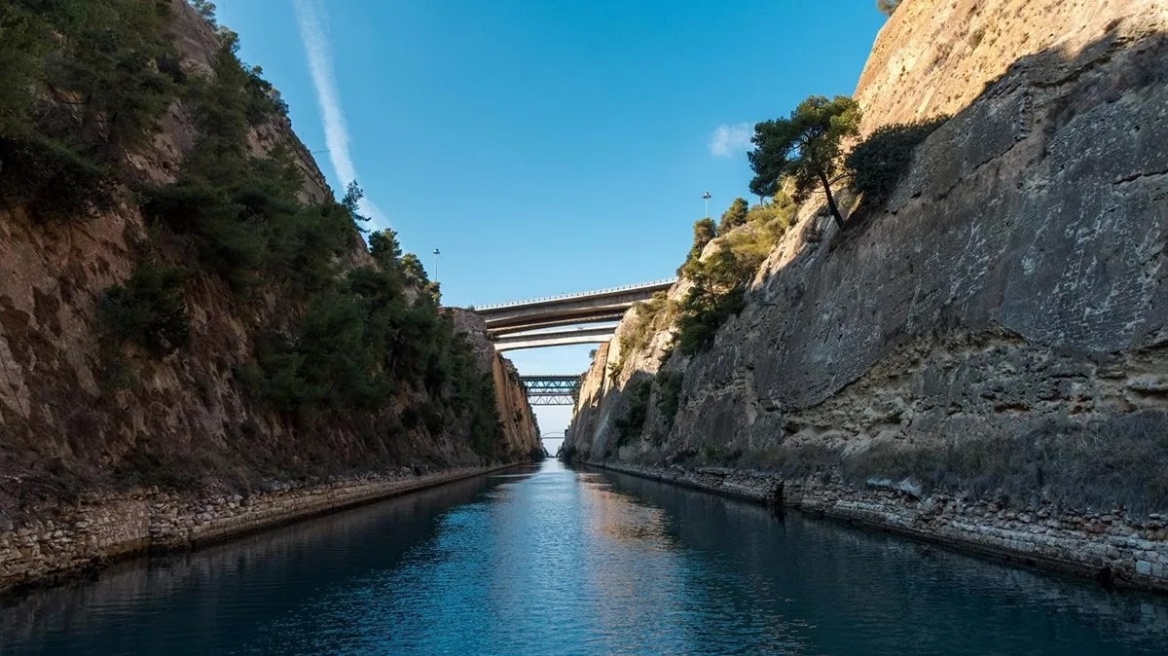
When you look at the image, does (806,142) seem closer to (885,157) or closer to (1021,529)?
(885,157)

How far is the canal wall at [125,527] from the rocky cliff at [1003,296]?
747 inches

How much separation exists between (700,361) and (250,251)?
34.0 meters

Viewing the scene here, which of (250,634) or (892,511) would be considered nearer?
(250,634)

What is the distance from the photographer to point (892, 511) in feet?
68.4

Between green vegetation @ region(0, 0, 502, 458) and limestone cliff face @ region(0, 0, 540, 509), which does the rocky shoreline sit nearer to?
limestone cliff face @ region(0, 0, 540, 509)

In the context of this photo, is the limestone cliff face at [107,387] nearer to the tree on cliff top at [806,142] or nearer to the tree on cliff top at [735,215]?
the tree on cliff top at [806,142]

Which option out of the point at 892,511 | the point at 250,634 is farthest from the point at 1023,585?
the point at 250,634

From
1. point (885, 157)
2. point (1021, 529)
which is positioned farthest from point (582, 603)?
point (885, 157)

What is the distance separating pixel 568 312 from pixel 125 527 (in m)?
92.9

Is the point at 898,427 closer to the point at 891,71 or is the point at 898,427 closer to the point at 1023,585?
the point at 1023,585

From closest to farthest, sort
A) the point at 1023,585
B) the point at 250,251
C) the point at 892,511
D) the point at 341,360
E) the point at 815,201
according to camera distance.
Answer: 1. the point at 1023,585
2. the point at 892,511
3. the point at 250,251
4. the point at 341,360
5. the point at 815,201

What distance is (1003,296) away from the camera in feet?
65.2

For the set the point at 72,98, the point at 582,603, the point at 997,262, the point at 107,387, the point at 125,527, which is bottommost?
the point at 582,603

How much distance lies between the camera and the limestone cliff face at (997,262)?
52.9ft
